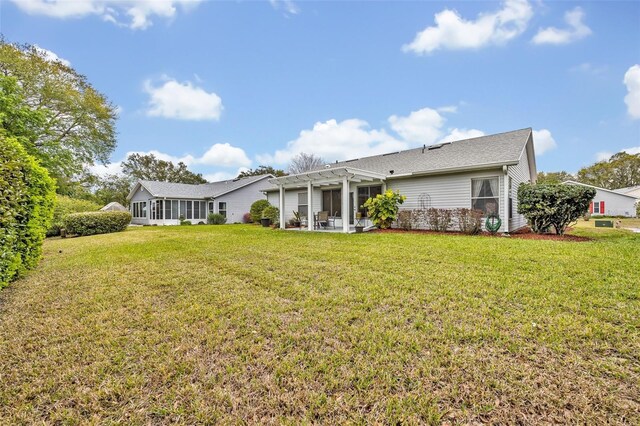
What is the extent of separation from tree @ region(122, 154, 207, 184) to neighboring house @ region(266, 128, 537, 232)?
3305 cm

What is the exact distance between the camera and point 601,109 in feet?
50.7

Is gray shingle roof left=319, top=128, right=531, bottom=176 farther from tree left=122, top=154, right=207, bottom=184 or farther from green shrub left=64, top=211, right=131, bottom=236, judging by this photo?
tree left=122, top=154, right=207, bottom=184

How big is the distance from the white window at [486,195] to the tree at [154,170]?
40.0 meters

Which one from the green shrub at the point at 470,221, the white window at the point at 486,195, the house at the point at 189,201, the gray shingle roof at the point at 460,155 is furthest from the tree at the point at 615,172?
the house at the point at 189,201

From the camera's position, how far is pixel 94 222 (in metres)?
13.8

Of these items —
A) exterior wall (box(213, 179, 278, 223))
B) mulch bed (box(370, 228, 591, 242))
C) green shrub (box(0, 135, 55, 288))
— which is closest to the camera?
green shrub (box(0, 135, 55, 288))

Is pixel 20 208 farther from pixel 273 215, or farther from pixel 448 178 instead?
pixel 448 178

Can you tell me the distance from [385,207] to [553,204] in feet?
18.4

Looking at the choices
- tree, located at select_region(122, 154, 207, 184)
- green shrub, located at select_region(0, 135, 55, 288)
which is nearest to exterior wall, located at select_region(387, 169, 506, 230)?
green shrub, located at select_region(0, 135, 55, 288)

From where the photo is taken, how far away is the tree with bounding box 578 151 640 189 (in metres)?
37.1

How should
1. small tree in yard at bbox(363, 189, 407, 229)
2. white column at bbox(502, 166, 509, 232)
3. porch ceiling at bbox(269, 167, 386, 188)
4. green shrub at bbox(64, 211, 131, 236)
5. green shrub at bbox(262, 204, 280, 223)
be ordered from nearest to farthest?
white column at bbox(502, 166, 509, 232)
porch ceiling at bbox(269, 167, 386, 188)
small tree in yard at bbox(363, 189, 407, 229)
green shrub at bbox(64, 211, 131, 236)
green shrub at bbox(262, 204, 280, 223)

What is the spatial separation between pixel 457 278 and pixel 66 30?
16.4m

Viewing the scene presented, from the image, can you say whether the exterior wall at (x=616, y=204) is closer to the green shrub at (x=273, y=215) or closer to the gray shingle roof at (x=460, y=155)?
the gray shingle roof at (x=460, y=155)

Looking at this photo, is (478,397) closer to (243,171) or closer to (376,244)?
(376,244)
